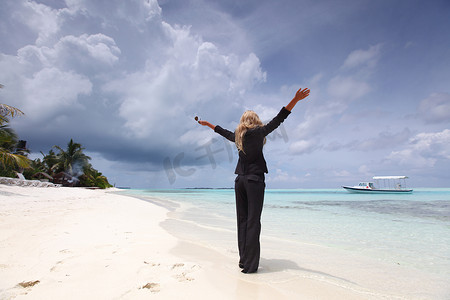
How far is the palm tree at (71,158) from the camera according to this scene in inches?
1642

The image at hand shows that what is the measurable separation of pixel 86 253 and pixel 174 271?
1.42 metres

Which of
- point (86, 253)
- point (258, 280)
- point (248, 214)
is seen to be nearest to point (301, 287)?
point (258, 280)

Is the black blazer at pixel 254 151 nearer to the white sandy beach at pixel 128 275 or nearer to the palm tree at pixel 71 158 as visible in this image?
the white sandy beach at pixel 128 275

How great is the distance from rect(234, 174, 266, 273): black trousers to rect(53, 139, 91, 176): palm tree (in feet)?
160

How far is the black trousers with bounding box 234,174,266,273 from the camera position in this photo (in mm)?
2555

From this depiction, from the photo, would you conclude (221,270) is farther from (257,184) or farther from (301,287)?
(257,184)

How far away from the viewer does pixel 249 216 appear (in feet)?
8.60

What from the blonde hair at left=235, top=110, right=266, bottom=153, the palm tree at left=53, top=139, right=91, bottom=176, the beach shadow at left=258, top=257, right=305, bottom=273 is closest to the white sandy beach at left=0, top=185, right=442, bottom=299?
the beach shadow at left=258, top=257, right=305, bottom=273

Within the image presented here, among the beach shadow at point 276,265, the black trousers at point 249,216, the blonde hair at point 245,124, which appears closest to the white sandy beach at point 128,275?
the beach shadow at point 276,265

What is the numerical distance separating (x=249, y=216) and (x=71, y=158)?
4952 cm

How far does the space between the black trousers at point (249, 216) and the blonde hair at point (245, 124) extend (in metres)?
0.44

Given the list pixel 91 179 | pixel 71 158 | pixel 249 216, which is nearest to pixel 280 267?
pixel 249 216

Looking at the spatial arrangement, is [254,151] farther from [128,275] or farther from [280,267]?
[128,275]

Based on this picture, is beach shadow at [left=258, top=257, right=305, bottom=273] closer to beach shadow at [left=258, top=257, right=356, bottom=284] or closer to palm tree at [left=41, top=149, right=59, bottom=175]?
beach shadow at [left=258, top=257, right=356, bottom=284]
